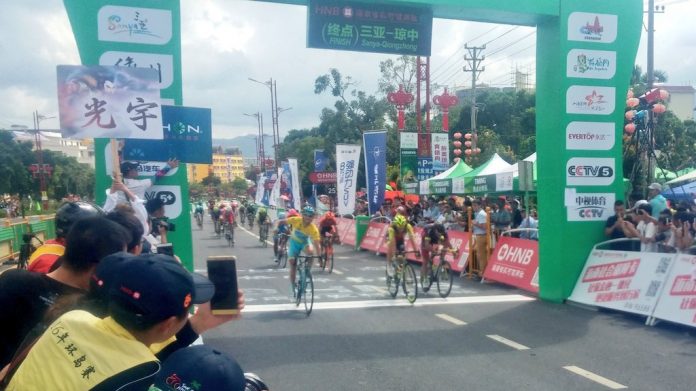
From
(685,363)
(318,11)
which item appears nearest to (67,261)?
(685,363)

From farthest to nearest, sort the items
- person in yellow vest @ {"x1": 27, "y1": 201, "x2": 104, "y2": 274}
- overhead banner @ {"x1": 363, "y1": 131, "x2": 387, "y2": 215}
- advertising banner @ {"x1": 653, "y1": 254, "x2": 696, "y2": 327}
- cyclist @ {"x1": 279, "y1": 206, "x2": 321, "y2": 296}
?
1. overhead banner @ {"x1": 363, "y1": 131, "x2": 387, "y2": 215}
2. cyclist @ {"x1": 279, "y1": 206, "x2": 321, "y2": 296}
3. advertising banner @ {"x1": 653, "y1": 254, "x2": 696, "y2": 327}
4. person in yellow vest @ {"x1": 27, "y1": 201, "x2": 104, "y2": 274}

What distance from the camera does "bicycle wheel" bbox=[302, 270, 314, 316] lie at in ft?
36.6

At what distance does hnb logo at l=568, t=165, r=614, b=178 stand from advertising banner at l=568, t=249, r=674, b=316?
137cm

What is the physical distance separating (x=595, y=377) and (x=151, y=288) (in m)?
6.32

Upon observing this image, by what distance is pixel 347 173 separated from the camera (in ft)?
77.4

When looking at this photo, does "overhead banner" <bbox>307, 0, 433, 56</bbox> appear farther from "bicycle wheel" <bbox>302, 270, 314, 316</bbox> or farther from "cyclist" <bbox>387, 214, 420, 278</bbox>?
"bicycle wheel" <bbox>302, 270, 314, 316</bbox>

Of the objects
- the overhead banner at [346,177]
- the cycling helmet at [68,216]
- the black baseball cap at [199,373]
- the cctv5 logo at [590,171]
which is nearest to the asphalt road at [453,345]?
the cctv5 logo at [590,171]

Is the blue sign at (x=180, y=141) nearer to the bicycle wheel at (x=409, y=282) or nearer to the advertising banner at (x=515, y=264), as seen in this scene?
the bicycle wheel at (x=409, y=282)

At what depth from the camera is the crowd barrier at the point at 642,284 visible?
9375mm

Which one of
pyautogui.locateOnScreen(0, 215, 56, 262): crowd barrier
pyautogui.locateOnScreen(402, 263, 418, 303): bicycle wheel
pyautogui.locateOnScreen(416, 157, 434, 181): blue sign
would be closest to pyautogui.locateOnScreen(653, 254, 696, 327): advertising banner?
pyautogui.locateOnScreen(402, 263, 418, 303): bicycle wheel

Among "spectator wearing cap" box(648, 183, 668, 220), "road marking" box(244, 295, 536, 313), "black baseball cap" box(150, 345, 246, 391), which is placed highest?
"black baseball cap" box(150, 345, 246, 391)

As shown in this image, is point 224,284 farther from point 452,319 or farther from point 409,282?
point 409,282

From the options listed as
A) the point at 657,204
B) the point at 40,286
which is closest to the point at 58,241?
the point at 40,286

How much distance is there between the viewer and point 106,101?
22.0ft
